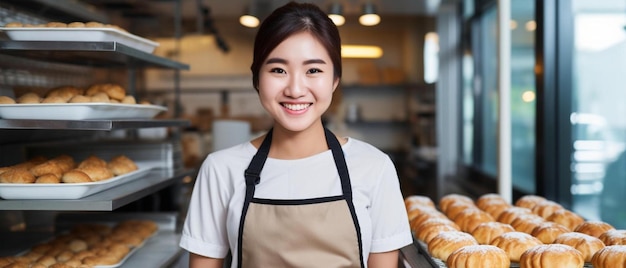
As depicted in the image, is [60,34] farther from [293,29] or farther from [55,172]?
[293,29]

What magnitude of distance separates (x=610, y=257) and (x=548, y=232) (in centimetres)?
30

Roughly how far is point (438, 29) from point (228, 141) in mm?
2768

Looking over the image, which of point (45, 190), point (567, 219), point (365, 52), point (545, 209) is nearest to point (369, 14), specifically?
point (545, 209)

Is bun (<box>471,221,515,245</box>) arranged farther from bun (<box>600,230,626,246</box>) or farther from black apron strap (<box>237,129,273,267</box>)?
black apron strap (<box>237,129,273,267</box>)

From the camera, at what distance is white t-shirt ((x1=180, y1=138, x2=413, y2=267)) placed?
60.8 inches

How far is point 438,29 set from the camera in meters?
5.57

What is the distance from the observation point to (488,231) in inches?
68.0

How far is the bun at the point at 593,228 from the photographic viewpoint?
1663 mm

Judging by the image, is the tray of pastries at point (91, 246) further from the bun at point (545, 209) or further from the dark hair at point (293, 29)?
the bun at point (545, 209)

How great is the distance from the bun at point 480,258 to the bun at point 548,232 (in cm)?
25

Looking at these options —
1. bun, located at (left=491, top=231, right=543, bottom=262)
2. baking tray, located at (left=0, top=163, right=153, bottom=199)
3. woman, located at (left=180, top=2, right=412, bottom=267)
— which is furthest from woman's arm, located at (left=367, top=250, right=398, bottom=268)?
baking tray, located at (left=0, top=163, right=153, bottom=199)

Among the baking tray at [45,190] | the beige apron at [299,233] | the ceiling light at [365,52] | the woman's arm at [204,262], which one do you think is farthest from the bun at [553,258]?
the ceiling light at [365,52]

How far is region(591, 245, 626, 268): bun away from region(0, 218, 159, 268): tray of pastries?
4.72ft

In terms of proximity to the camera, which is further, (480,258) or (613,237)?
(613,237)
